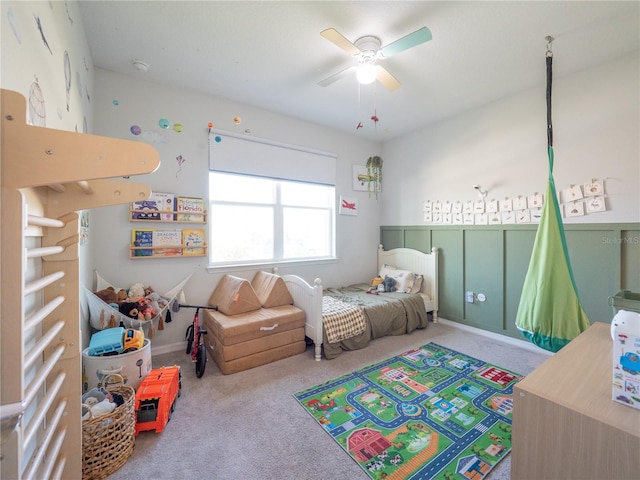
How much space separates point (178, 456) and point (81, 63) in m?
2.70

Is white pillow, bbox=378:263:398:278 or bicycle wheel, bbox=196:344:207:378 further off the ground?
white pillow, bbox=378:263:398:278

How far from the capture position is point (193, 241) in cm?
306

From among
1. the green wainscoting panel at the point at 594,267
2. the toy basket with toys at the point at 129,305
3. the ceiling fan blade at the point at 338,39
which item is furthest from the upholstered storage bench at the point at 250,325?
the green wainscoting panel at the point at 594,267

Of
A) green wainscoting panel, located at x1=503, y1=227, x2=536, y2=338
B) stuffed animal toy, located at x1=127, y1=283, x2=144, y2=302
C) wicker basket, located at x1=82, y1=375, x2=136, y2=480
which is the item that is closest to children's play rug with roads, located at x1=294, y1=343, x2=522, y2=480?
green wainscoting panel, located at x1=503, y1=227, x2=536, y2=338

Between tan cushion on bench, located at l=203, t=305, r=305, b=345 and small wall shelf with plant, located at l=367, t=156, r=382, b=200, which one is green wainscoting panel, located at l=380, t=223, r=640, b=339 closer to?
small wall shelf with plant, located at l=367, t=156, r=382, b=200

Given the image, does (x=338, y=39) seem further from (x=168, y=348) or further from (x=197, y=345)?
(x=168, y=348)

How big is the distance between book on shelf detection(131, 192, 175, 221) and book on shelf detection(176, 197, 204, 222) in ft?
0.20

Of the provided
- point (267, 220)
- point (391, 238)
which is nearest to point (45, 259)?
point (267, 220)

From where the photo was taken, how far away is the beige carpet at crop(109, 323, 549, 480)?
1501mm

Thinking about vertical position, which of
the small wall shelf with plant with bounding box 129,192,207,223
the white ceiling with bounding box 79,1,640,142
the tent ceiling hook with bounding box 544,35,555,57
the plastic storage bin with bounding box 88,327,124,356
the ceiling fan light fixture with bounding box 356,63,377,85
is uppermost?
the white ceiling with bounding box 79,1,640,142

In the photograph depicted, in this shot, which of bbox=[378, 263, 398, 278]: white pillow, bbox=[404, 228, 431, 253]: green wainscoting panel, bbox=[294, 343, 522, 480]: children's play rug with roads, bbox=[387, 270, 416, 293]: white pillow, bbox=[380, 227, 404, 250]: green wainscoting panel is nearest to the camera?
bbox=[294, 343, 522, 480]: children's play rug with roads

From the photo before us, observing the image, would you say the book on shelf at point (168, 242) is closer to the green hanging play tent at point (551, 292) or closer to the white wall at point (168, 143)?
the white wall at point (168, 143)

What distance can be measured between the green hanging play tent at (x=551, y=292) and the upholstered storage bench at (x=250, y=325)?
200cm

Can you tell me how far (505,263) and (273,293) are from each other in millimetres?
2674
